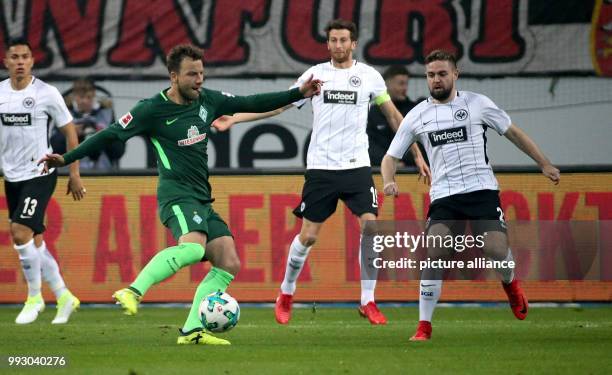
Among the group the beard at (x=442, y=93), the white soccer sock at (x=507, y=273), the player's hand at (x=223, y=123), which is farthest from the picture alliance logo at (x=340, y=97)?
the white soccer sock at (x=507, y=273)

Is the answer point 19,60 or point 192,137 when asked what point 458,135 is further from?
point 19,60

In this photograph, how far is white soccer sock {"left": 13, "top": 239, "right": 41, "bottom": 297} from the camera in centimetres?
1205

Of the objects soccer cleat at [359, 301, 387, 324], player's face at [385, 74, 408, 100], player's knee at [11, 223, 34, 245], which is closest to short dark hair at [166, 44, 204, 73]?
soccer cleat at [359, 301, 387, 324]

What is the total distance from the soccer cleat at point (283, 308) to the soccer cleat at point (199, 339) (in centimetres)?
203

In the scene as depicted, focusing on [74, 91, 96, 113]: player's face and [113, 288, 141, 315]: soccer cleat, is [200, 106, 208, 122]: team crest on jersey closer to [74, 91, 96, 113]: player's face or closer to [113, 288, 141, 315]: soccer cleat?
[113, 288, 141, 315]: soccer cleat

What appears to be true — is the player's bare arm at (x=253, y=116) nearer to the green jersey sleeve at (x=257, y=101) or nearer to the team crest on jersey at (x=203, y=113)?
the green jersey sleeve at (x=257, y=101)

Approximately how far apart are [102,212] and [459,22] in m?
6.75

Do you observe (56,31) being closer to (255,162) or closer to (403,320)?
(255,162)

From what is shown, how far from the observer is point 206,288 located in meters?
9.34

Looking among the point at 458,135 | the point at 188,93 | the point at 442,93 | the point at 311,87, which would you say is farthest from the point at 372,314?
the point at 188,93

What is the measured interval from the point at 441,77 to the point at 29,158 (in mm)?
4147

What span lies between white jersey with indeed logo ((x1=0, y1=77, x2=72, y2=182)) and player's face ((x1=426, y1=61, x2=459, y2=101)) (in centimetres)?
365

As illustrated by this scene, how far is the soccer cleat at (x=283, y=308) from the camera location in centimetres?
1148

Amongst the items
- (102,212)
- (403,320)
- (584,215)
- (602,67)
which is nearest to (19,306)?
(102,212)
